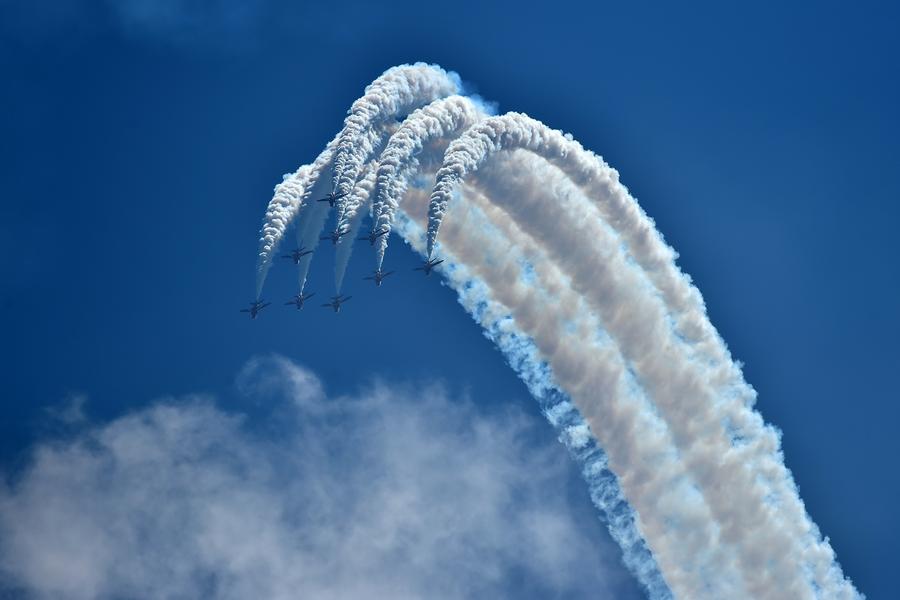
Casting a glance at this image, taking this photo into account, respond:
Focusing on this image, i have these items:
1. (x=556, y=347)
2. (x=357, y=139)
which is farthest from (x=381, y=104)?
(x=556, y=347)

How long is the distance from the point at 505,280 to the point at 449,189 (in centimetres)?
1383

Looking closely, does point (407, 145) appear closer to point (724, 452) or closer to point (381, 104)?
point (381, 104)

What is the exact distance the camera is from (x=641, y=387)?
5915 inches

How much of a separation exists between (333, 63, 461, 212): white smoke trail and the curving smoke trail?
7.48 m

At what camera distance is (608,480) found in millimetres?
151375

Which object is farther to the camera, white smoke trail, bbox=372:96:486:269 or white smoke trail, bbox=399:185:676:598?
white smoke trail, bbox=399:185:676:598

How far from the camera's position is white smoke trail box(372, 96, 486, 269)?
455 feet

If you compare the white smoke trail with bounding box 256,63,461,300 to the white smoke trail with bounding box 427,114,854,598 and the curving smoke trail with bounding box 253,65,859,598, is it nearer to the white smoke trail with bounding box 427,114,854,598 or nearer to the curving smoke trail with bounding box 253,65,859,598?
the curving smoke trail with bounding box 253,65,859,598

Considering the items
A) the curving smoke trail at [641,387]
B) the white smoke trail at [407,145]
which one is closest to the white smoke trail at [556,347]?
the curving smoke trail at [641,387]

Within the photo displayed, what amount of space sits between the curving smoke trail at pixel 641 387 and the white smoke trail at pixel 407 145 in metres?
6.26

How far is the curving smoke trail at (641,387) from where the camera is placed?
148 metres

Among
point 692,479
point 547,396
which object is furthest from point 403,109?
point 692,479

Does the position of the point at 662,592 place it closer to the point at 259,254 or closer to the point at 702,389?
the point at 702,389

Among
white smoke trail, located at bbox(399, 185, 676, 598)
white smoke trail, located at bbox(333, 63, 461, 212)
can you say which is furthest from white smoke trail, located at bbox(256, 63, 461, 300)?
white smoke trail, located at bbox(399, 185, 676, 598)
